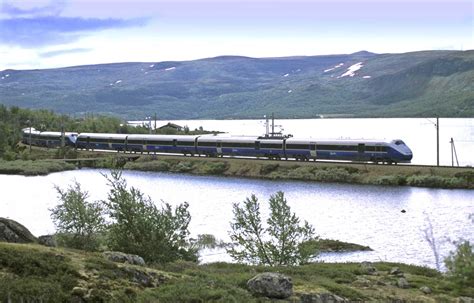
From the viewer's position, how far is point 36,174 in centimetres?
10638

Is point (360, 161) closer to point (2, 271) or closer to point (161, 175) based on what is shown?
point (161, 175)

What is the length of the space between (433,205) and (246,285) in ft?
148

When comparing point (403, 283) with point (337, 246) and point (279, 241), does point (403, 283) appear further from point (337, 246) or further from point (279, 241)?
point (337, 246)

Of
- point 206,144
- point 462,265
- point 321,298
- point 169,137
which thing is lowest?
point 321,298

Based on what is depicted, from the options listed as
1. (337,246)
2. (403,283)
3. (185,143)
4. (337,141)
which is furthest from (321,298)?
(185,143)

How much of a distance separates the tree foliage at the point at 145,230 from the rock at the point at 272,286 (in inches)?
231

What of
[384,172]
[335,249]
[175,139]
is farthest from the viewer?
[175,139]

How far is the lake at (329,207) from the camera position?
4278cm

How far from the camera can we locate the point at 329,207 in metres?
61.9

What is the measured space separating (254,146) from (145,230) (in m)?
74.2

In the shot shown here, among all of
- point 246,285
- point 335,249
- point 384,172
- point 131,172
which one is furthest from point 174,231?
point 131,172

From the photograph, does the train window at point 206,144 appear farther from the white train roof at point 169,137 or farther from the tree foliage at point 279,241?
the tree foliage at point 279,241

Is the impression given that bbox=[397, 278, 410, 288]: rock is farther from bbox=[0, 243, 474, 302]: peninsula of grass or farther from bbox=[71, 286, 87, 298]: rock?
bbox=[71, 286, 87, 298]: rock

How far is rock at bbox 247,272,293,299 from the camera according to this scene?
18.7m
